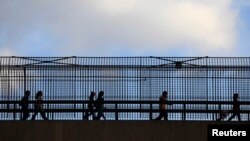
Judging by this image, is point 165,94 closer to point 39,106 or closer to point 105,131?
point 105,131

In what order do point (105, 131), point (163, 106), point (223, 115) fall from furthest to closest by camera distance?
point (223, 115) → point (163, 106) → point (105, 131)

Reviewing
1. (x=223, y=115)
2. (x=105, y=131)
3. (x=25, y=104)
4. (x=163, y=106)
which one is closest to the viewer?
(x=105, y=131)

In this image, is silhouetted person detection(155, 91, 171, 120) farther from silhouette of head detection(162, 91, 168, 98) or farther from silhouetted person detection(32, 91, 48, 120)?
silhouetted person detection(32, 91, 48, 120)

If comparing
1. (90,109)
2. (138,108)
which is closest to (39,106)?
(90,109)

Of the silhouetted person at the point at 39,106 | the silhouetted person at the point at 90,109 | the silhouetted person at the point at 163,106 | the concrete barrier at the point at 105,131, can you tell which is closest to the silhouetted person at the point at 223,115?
the concrete barrier at the point at 105,131

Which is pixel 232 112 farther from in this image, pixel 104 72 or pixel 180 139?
pixel 104 72

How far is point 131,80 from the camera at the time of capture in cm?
3372

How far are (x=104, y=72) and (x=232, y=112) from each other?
4.69m

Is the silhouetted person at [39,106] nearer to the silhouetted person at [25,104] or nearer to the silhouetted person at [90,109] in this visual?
the silhouetted person at [25,104]

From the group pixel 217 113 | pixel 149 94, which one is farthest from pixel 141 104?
pixel 217 113

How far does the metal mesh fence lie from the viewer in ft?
110

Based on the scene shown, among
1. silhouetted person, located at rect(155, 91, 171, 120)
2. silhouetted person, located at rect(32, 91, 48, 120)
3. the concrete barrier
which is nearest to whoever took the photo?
the concrete barrier

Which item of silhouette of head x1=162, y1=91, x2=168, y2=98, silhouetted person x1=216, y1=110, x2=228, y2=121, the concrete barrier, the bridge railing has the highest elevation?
silhouette of head x1=162, y1=91, x2=168, y2=98

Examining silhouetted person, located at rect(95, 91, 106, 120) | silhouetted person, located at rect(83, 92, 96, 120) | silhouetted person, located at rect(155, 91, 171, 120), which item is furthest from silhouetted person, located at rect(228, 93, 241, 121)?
silhouetted person, located at rect(83, 92, 96, 120)
